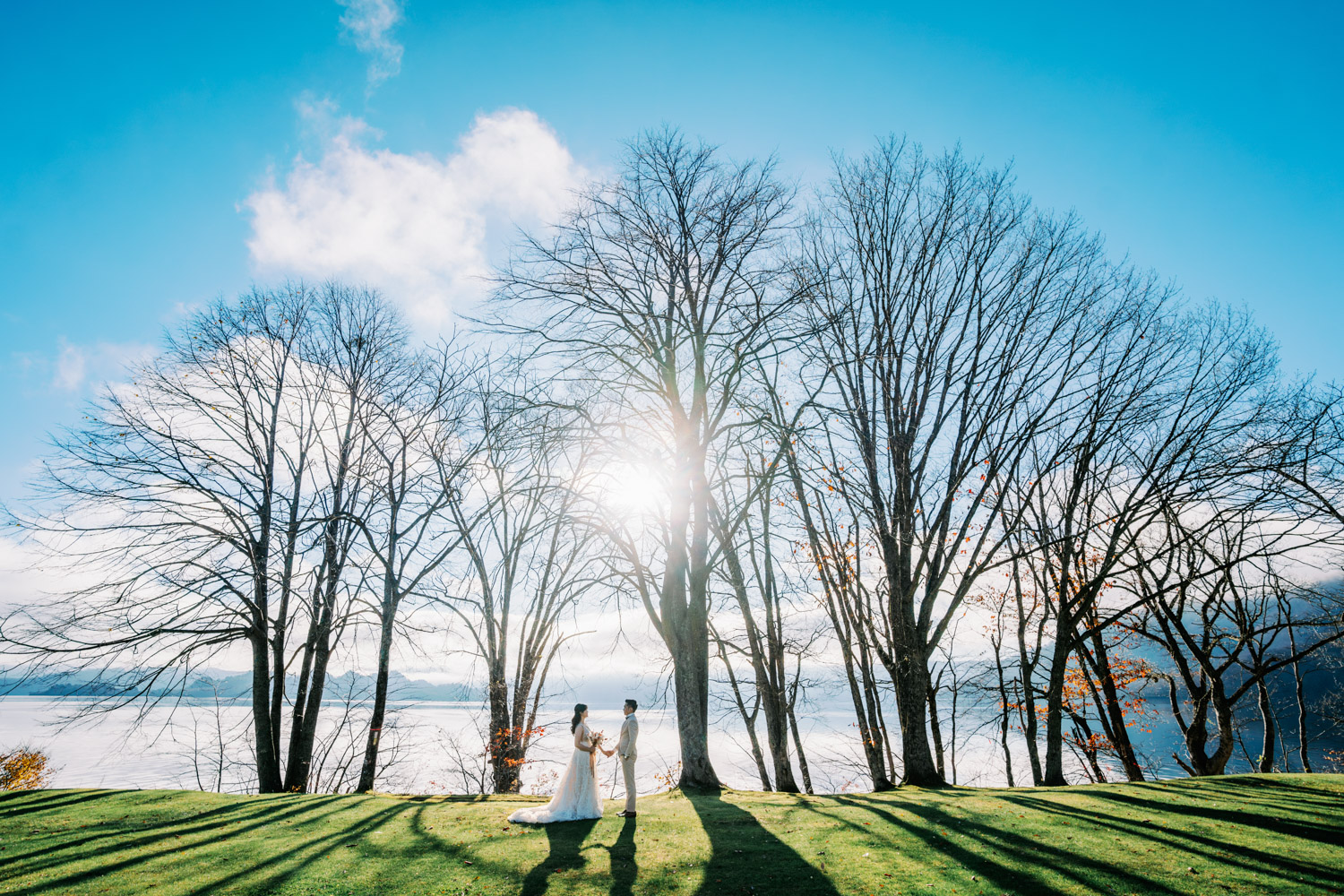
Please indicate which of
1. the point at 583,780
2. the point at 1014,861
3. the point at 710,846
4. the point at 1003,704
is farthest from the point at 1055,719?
the point at 583,780

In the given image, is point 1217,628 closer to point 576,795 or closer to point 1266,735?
point 1266,735

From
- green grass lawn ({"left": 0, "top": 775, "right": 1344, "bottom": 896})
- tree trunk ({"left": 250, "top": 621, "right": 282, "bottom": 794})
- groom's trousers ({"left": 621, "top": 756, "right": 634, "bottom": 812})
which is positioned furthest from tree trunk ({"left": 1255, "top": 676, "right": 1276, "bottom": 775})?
tree trunk ({"left": 250, "top": 621, "right": 282, "bottom": 794})

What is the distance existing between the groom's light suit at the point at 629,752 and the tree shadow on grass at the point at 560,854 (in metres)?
0.60

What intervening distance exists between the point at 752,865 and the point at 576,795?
3.46 m

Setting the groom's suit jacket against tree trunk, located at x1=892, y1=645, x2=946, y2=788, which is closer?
the groom's suit jacket

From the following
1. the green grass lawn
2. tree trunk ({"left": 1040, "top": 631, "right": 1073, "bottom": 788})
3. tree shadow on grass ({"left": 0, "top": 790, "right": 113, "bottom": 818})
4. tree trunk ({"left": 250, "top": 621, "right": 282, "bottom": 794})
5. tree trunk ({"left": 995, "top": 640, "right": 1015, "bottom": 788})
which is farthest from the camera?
tree trunk ({"left": 995, "top": 640, "right": 1015, "bottom": 788})

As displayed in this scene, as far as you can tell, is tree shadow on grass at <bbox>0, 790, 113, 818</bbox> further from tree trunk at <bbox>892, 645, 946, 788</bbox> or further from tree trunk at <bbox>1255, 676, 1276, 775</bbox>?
tree trunk at <bbox>1255, 676, 1276, 775</bbox>

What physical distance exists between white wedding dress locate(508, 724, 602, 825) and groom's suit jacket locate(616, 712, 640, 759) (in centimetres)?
58

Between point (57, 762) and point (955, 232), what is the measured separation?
97226mm

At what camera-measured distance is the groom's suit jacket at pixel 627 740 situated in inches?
328

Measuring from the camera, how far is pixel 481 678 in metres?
14.6

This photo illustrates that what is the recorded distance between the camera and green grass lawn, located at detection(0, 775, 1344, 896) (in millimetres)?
5660

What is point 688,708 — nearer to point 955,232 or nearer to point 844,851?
point 844,851

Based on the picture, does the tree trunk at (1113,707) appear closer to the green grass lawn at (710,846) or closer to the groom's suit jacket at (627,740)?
the green grass lawn at (710,846)
